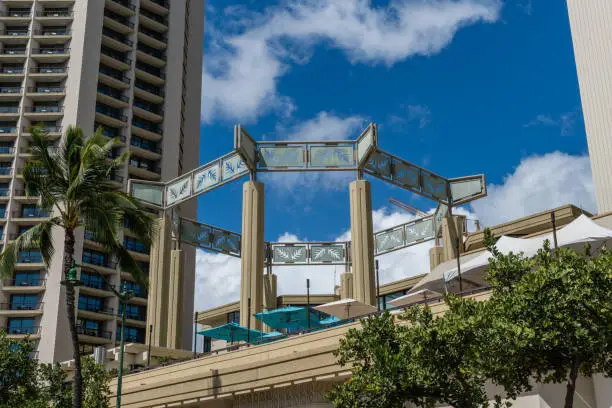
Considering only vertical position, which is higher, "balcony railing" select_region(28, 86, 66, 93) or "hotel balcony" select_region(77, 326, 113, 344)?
"balcony railing" select_region(28, 86, 66, 93)

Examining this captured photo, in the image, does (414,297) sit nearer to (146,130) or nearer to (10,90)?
(146,130)

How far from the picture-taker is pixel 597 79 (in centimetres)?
4581

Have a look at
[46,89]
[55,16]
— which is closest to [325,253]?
[46,89]

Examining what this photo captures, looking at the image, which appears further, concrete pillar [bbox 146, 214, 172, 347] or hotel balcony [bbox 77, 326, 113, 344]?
hotel balcony [bbox 77, 326, 113, 344]

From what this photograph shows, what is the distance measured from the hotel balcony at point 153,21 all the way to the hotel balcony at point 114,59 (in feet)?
14.2

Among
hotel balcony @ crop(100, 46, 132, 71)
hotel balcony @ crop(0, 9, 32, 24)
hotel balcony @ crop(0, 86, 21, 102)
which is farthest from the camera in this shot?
hotel balcony @ crop(100, 46, 132, 71)

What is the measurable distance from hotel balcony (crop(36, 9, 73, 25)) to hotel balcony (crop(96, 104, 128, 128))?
9157 millimetres

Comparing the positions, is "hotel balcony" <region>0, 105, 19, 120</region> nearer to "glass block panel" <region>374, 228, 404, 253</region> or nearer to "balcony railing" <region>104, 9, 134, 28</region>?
"balcony railing" <region>104, 9, 134, 28</region>

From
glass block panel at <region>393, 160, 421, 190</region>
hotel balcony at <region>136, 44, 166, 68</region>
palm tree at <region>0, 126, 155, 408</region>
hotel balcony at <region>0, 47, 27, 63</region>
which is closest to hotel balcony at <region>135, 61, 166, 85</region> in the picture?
hotel balcony at <region>136, 44, 166, 68</region>

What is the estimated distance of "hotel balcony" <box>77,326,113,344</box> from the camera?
2724 inches

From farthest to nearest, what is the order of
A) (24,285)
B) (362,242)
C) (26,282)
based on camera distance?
(26,282), (24,285), (362,242)

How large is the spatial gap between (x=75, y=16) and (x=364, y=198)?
5374 cm

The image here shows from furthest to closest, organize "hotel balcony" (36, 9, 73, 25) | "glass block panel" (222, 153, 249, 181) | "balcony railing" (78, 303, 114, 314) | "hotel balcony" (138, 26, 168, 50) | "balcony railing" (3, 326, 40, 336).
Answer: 1. "hotel balcony" (138, 26, 168, 50)
2. "hotel balcony" (36, 9, 73, 25)
3. "balcony railing" (78, 303, 114, 314)
4. "balcony railing" (3, 326, 40, 336)
5. "glass block panel" (222, 153, 249, 181)

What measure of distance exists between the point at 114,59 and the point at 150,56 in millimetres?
4148
